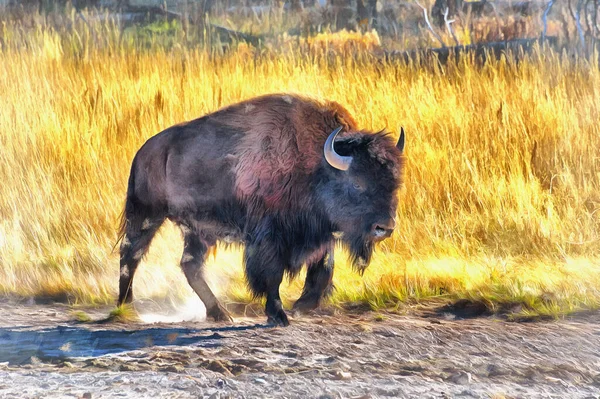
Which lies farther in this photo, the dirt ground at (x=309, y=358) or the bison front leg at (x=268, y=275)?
the bison front leg at (x=268, y=275)

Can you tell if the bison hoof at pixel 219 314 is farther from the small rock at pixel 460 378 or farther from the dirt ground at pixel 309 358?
the small rock at pixel 460 378

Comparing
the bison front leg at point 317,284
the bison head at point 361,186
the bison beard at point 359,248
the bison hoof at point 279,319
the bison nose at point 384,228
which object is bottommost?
the bison hoof at point 279,319

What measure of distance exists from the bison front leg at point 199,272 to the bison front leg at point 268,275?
377 mm

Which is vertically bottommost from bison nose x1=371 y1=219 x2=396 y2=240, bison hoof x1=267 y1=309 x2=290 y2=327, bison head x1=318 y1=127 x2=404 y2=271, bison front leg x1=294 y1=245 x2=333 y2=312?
bison hoof x1=267 y1=309 x2=290 y2=327

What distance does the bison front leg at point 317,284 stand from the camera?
21.7 ft

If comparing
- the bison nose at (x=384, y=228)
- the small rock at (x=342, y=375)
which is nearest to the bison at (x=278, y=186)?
the bison nose at (x=384, y=228)

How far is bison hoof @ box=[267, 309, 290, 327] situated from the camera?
6395mm

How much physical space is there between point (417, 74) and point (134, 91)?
9.54 ft

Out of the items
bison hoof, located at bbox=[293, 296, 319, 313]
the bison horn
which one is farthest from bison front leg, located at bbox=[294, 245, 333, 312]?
the bison horn

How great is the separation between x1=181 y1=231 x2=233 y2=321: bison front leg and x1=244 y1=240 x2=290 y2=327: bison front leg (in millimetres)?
377

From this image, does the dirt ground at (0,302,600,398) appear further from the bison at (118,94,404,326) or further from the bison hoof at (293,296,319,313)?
the bison at (118,94,404,326)

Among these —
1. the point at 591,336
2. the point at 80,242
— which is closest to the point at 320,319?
the point at 591,336

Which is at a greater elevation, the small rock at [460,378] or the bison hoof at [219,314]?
the small rock at [460,378]

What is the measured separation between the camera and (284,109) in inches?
259
